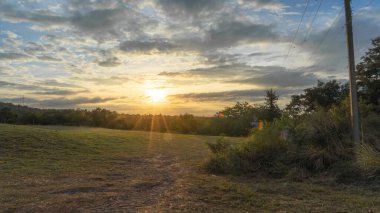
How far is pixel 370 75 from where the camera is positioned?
25969 mm

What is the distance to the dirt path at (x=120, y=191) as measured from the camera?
24.6 feet

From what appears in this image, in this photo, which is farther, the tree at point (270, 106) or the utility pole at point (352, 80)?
the tree at point (270, 106)

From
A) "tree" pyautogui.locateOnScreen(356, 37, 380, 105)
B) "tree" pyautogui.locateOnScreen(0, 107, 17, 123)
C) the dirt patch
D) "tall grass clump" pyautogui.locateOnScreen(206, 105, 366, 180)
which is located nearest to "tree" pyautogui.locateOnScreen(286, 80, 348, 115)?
"tree" pyautogui.locateOnScreen(356, 37, 380, 105)

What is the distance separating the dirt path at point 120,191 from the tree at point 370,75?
16.2 m

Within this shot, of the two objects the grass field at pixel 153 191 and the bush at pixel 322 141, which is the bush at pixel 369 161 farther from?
the bush at pixel 322 141

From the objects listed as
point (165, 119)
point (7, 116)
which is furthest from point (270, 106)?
point (7, 116)

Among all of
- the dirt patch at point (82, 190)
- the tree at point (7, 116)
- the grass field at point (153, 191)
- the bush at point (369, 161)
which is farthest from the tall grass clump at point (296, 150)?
the tree at point (7, 116)

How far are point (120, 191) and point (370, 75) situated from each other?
75.1 feet

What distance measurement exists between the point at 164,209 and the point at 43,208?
251 cm

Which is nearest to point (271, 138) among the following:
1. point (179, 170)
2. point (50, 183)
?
point (179, 170)

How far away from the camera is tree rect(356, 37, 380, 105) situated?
24.2m

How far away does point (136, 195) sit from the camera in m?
8.83

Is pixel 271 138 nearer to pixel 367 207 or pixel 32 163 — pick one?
pixel 367 207

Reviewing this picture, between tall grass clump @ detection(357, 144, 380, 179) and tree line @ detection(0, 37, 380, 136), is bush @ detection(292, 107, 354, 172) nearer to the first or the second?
tall grass clump @ detection(357, 144, 380, 179)
